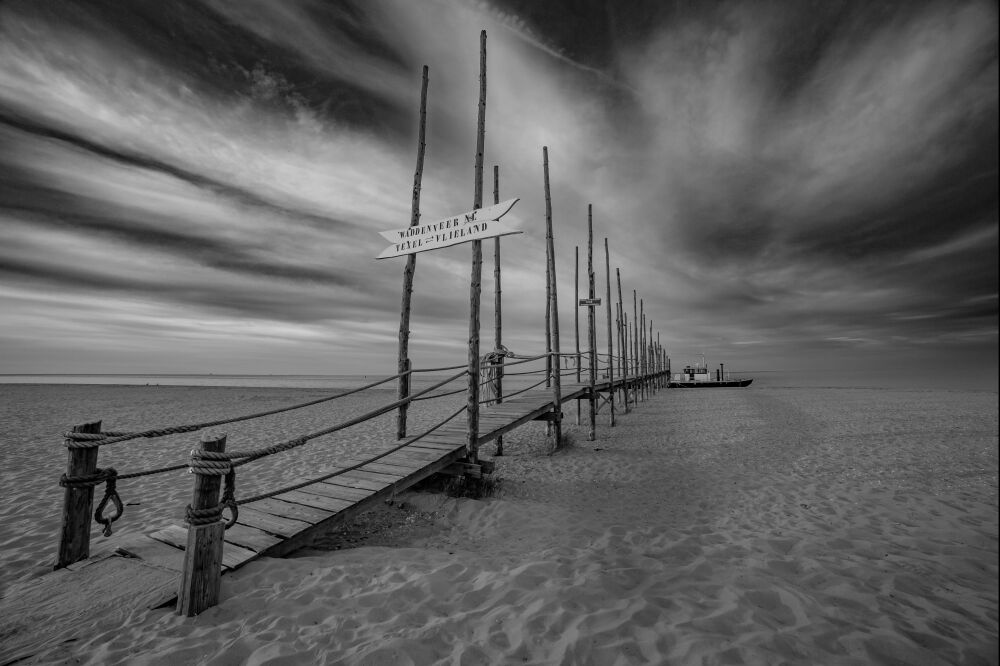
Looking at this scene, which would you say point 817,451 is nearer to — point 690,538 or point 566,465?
point 566,465

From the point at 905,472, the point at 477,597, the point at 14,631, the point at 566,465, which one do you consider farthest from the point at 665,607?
the point at 905,472

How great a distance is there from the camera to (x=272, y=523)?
4.33m

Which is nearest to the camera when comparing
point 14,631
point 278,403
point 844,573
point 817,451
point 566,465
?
point 14,631

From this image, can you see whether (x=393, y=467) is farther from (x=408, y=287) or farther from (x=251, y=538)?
(x=408, y=287)

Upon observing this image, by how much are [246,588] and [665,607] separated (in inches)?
128

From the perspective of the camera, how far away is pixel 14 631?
9.53ft

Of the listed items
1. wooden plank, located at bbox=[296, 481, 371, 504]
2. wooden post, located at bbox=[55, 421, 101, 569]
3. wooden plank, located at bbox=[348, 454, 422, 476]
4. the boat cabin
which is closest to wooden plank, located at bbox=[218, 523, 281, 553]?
wooden plank, located at bbox=[296, 481, 371, 504]

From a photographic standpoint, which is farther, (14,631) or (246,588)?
(246,588)

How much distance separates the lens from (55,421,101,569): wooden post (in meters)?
3.68

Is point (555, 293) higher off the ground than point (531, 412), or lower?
higher

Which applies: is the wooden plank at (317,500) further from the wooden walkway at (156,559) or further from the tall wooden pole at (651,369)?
the tall wooden pole at (651,369)

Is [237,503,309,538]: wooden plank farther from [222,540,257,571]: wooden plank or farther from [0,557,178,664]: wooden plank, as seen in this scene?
[0,557,178,664]: wooden plank

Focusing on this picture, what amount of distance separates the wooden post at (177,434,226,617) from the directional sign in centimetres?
339

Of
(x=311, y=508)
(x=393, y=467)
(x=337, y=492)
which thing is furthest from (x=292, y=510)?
(x=393, y=467)
